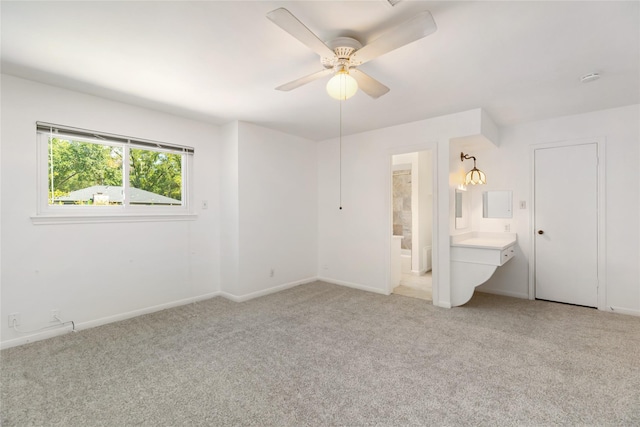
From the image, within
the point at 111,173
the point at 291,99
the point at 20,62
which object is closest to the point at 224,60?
the point at 291,99

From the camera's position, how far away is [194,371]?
219cm

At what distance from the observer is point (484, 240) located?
398 centimetres

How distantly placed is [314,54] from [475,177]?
317 centimetres

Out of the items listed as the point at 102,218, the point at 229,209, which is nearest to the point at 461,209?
the point at 229,209

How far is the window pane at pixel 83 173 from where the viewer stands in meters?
2.89

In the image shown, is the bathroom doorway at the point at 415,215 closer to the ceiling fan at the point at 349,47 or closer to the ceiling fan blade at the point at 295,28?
the ceiling fan at the point at 349,47

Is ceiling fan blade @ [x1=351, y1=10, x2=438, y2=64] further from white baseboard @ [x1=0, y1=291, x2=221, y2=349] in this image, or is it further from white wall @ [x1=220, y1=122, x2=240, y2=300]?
white baseboard @ [x1=0, y1=291, x2=221, y2=349]

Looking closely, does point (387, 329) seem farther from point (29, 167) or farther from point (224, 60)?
point (29, 167)

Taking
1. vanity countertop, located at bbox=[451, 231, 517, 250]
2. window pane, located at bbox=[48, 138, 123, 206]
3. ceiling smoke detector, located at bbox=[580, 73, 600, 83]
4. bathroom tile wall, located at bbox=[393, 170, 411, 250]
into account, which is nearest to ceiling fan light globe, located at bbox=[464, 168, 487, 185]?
vanity countertop, located at bbox=[451, 231, 517, 250]

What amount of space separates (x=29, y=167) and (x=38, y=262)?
2.88ft

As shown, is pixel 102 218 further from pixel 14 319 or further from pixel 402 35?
pixel 402 35

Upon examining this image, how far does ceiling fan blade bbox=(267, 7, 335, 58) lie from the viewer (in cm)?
146

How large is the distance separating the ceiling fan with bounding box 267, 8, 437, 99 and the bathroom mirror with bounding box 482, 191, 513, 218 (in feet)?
9.30

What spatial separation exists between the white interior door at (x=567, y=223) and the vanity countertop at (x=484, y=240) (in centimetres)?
38
